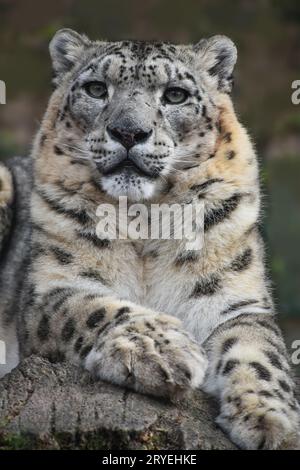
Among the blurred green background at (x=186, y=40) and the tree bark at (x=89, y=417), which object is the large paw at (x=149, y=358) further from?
the blurred green background at (x=186, y=40)

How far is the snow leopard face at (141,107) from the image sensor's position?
6.01 meters

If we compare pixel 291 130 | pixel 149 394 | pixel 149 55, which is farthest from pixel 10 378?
pixel 291 130

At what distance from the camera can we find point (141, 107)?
609 centimetres

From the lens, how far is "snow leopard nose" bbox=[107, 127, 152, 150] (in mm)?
5914

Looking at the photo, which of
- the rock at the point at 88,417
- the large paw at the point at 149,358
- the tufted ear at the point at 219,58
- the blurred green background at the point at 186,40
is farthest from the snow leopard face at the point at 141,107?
the blurred green background at the point at 186,40

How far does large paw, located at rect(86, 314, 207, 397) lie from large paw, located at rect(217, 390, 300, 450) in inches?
8.5

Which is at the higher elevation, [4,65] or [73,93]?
[4,65]

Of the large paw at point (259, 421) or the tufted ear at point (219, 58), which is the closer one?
the large paw at point (259, 421)

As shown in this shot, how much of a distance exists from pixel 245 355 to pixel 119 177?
47.3 inches

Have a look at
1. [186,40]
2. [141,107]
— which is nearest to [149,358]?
[141,107]
